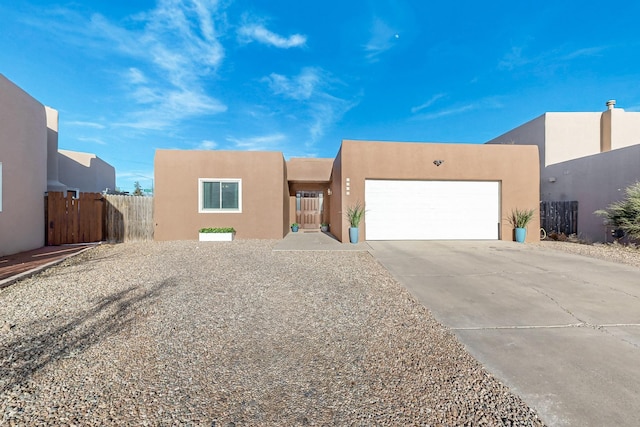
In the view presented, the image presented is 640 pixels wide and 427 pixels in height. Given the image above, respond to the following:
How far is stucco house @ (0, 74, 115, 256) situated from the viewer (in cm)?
658

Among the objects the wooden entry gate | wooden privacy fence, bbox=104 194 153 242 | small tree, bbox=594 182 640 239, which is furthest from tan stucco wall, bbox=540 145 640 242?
the wooden entry gate

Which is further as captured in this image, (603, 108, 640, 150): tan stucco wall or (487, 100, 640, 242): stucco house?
(603, 108, 640, 150): tan stucco wall

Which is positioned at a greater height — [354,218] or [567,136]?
[567,136]

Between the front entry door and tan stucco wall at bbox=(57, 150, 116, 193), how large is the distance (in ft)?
45.9

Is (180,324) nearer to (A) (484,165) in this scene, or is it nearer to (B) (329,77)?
(A) (484,165)

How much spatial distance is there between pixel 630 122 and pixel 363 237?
16.3 metres

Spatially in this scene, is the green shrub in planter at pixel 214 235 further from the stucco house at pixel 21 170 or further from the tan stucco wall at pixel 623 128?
the tan stucco wall at pixel 623 128

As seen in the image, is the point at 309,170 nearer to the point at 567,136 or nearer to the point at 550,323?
the point at 550,323

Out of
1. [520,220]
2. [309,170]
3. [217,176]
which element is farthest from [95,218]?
[520,220]

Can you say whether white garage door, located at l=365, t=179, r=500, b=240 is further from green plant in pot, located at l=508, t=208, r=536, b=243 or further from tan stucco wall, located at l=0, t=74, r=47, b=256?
tan stucco wall, located at l=0, t=74, r=47, b=256

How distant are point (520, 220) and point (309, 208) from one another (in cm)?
998

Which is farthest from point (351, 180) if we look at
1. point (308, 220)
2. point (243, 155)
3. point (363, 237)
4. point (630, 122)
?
point (630, 122)

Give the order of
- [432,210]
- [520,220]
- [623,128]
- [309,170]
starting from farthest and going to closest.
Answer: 1. [309,170]
2. [623,128]
3. [432,210]
4. [520,220]

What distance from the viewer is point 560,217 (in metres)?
11.3
